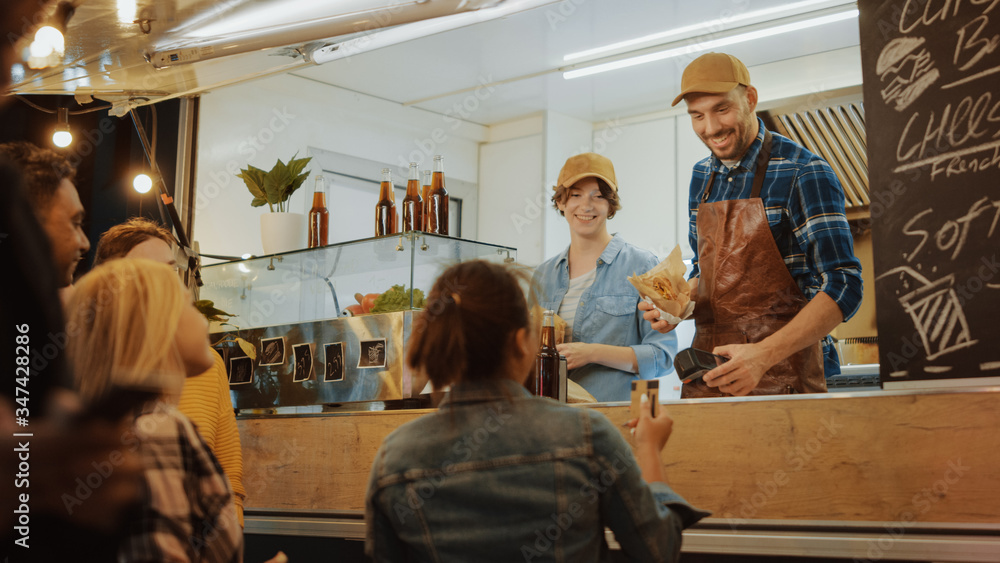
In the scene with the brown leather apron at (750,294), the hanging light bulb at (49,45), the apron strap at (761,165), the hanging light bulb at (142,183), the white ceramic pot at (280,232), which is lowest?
the brown leather apron at (750,294)

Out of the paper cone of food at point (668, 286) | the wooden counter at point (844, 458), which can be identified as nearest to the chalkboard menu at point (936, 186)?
the wooden counter at point (844, 458)

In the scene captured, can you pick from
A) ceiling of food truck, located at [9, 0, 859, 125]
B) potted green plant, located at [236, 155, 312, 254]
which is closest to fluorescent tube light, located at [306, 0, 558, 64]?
ceiling of food truck, located at [9, 0, 859, 125]

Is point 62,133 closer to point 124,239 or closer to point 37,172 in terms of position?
point 124,239

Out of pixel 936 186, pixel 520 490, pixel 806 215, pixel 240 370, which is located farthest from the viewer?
pixel 240 370

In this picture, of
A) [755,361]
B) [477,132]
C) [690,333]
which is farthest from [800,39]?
[755,361]

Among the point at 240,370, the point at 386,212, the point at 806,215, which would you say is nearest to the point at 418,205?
the point at 386,212

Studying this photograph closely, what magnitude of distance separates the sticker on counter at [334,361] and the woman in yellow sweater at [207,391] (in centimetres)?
36

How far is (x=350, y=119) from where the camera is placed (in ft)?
17.3

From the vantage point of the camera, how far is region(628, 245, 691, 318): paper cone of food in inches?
78.5

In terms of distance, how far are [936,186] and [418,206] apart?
1.45 metres

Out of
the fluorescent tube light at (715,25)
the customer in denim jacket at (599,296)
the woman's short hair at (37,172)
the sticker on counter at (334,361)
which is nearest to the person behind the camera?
the woman's short hair at (37,172)

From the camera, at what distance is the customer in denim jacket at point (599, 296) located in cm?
254

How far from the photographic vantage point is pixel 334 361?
2.44 m

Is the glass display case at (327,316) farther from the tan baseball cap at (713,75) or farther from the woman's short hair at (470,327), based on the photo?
the woman's short hair at (470,327)
